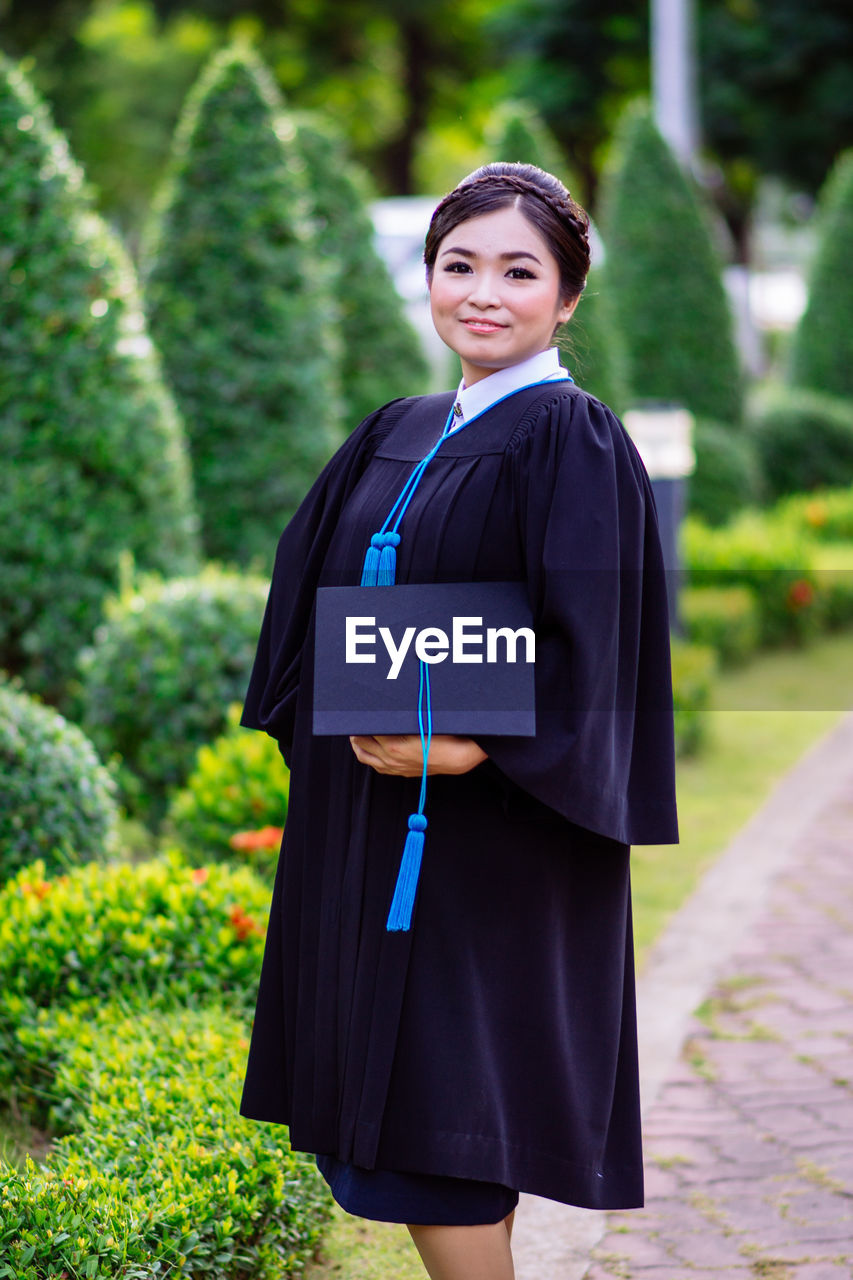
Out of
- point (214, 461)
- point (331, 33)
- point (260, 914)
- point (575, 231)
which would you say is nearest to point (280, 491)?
point (214, 461)

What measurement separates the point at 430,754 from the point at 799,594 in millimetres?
8208

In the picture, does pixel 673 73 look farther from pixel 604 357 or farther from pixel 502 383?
pixel 502 383

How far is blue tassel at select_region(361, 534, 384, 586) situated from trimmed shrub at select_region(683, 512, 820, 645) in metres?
7.83

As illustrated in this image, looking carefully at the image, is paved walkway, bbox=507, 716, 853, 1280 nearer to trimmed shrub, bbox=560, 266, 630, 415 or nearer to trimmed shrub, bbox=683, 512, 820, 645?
trimmed shrub, bbox=683, 512, 820, 645

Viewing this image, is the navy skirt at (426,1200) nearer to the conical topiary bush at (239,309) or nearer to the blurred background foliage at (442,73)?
the conical topiary bush at (239,309)

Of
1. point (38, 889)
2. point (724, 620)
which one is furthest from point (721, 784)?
point (38, 889)

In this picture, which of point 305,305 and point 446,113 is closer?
point 305,305

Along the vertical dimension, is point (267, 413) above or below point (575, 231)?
above

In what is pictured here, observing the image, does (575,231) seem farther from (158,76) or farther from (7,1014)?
(158,76)

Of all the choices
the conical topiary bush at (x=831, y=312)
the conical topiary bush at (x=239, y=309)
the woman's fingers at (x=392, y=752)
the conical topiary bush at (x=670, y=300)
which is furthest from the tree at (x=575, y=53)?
the woman's fingers at (x=392, y=752)

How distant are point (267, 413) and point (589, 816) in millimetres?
5546

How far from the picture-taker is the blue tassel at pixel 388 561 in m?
2.20

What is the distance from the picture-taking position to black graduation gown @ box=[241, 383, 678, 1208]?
2092 mm

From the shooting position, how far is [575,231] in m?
2.28
